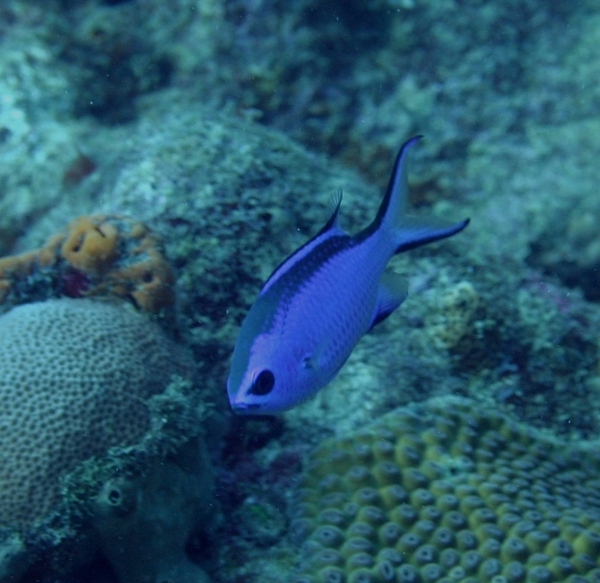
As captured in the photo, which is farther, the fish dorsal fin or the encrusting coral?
the encrusting coral

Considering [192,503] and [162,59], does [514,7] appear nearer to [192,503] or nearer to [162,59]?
[162,59]

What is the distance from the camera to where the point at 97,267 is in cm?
332

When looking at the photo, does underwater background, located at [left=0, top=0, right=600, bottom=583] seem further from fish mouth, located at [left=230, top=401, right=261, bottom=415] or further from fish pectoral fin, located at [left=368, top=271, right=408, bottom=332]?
fish pectoral fin, located at [left=368, top=271, right=408, bottom=332]

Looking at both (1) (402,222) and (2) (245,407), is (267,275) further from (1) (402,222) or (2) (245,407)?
(2) (245,407)

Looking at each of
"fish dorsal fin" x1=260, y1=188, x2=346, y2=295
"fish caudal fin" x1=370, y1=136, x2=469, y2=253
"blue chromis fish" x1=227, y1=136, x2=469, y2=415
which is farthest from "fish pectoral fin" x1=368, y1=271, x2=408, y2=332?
"fish dorsal fin" x1=260, y1=188, x2=346, y2=295

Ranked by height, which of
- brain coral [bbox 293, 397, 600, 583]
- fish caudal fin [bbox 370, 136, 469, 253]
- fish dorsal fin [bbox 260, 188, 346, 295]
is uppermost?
fish caudal fin [bbox 370, 136, 469, 253]

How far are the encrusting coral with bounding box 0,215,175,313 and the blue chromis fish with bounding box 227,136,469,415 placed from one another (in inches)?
53.3

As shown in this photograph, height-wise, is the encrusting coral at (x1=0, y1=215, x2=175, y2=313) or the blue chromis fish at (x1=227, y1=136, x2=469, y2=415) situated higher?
the blue chromis fish at (x1=227, y1=136, x2=469, y2=415)

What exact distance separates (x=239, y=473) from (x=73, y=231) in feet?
5.79

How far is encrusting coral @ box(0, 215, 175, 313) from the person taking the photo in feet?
10.7

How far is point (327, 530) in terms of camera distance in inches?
111

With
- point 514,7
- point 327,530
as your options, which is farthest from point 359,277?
point 514,7

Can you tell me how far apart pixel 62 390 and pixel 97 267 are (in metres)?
0.94

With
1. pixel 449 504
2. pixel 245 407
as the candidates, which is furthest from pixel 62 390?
pixel 449 504
